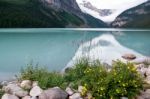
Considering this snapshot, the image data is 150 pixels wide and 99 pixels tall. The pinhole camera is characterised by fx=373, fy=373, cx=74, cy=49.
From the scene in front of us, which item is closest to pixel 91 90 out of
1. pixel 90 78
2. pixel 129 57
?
pixel 90 78

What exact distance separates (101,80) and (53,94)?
114cm

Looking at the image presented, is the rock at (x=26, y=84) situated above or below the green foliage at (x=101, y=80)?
below

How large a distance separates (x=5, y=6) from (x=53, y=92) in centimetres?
15255

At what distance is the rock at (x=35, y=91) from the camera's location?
8673 millimetres

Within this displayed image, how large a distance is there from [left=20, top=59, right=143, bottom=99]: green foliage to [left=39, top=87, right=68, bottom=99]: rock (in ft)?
1.62

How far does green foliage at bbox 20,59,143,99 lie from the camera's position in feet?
27.3

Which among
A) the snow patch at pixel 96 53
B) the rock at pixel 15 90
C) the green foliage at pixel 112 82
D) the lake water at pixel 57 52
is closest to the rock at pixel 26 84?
the rock at pixel 15 90

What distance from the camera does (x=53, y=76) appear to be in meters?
9.45

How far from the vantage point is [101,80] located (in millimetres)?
8445

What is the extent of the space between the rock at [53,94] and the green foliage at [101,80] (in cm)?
49

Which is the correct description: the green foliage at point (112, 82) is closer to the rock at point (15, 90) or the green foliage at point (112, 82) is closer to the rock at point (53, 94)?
the rock at point (53, 94)

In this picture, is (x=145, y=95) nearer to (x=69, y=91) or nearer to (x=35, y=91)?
(x=69, y=91)

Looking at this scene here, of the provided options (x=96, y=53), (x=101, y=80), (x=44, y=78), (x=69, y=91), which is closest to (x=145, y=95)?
(x=101, y=80)

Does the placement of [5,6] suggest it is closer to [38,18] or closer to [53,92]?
[38,18]
